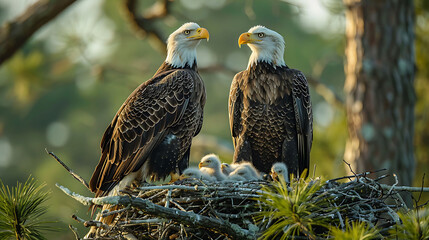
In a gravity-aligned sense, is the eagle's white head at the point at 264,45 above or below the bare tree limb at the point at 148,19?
below

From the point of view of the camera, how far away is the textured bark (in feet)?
24.2

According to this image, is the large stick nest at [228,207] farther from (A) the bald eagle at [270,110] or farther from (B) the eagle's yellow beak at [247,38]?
(B) the eagle's yellow beak at [247,38]

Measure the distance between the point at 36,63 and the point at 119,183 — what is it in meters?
3.84

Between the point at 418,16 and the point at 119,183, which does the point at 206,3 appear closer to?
the point at 418,16

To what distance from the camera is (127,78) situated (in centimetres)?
1359

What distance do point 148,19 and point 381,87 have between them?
2913 millimetres

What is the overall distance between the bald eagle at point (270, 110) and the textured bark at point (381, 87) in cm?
171

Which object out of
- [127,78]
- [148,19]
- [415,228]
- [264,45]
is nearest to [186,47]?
[264,45]

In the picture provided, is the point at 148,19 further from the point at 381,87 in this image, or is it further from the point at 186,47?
the point at 381,87

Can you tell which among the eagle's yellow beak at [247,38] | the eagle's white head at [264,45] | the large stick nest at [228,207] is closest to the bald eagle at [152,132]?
the eagle's yellow beak at [247,38]

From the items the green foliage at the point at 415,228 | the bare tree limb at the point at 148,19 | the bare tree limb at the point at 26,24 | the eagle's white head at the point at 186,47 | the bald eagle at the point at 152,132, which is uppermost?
the bare tree limb at the point at 148,19

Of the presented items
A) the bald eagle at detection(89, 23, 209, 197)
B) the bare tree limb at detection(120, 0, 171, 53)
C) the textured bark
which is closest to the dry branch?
the bald eagle at detection(89, 23, 209, 197)

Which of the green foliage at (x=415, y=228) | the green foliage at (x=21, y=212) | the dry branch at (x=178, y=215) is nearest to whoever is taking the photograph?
the green foliage at (x=415, y=228)

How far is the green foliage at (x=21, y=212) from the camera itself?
3.97m
